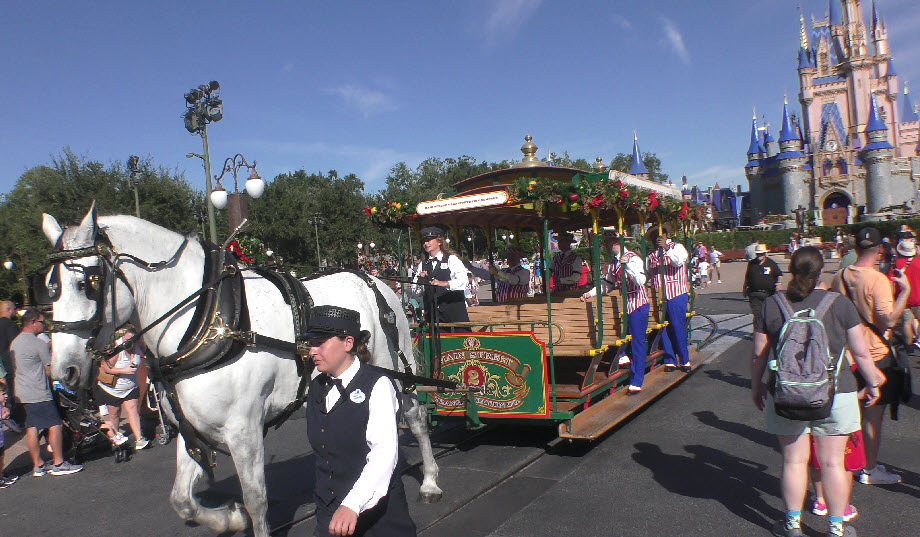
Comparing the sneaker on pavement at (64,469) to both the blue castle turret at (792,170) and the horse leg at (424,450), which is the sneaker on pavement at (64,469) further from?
the blue castle turret at (792,170)

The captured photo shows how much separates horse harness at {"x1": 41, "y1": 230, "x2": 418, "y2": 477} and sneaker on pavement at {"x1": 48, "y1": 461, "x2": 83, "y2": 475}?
13.2ft

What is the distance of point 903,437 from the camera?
604cm

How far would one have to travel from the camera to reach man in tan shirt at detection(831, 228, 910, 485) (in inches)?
185

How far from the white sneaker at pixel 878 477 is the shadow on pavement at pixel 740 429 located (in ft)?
3.51

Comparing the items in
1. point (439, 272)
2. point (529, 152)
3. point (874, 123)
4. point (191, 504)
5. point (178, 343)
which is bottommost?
point (191, 504)

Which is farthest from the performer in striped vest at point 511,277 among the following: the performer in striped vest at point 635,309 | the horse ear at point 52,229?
the horse ear at point 52,229

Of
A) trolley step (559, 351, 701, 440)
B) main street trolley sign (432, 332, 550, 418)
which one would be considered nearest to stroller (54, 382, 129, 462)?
main street trolley sign (432, 332, 550, 418)

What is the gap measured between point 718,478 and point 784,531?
1.30 meters

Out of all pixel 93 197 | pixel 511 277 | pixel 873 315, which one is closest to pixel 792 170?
pixel 93 197

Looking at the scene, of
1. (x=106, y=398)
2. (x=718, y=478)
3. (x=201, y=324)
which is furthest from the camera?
(x=106, y=398)

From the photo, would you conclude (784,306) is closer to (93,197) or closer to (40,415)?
(40,415)

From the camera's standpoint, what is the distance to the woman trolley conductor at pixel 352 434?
2.49 m

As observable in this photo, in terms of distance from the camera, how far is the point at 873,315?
480 centimetres

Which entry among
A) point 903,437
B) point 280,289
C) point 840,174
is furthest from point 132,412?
point 840,174
